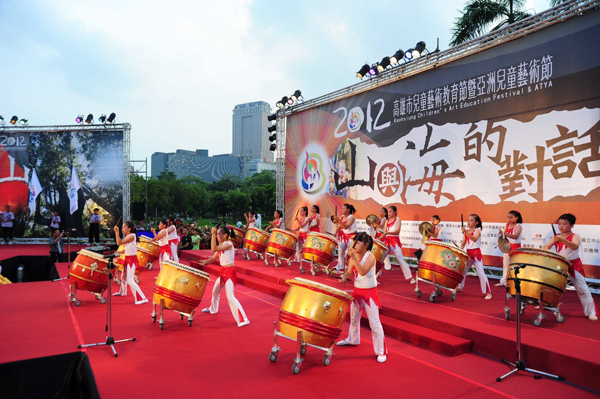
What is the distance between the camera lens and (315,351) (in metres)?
4.68

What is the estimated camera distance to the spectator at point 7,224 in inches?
617

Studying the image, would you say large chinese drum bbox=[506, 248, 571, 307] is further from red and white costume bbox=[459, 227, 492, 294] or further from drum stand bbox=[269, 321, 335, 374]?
drum stand bbox=[269, 321, 335, 374]

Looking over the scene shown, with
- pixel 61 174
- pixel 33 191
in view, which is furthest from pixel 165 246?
pixel 33 191

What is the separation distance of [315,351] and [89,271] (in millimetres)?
4149

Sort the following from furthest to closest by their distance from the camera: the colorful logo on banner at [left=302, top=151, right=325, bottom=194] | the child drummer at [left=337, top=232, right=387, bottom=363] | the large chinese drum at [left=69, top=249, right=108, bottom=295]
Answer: the colorful logo on banner at [left=302, top=151, right=325, bottom=194]
the large chinese drum at [left=69, top=249, right=108, bottom=295]
the child drummer at [left=337, top=232, right=387, bottom=363]

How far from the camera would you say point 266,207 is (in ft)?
123

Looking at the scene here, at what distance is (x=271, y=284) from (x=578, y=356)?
5.36 metres

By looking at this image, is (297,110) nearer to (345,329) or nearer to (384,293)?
(384,293)

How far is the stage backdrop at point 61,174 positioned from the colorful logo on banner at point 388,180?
10347 millimetres

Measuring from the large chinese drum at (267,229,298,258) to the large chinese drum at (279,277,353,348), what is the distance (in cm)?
505

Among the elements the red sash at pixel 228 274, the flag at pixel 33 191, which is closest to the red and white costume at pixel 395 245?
the red sash at pixel 228 274

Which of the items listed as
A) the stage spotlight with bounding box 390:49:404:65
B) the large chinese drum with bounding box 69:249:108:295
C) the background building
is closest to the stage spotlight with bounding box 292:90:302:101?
the stage spotlight with bounding box 390:49:404:65

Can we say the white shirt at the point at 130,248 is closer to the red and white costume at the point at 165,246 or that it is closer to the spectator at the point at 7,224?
the red and white costume at the point at 165,246

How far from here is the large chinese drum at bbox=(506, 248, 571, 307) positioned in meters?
4.61
